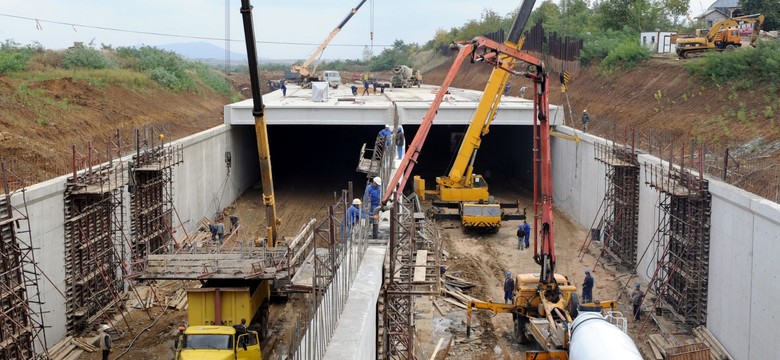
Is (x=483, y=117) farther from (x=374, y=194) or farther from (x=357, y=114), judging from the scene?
(x=374, y=194)

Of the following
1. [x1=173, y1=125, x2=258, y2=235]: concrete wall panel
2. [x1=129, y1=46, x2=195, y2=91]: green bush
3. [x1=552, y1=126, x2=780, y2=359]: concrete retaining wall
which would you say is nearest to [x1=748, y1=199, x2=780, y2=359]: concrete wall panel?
[x1=552, y1=126, x2=780, y2=359]: concrete retaining wall

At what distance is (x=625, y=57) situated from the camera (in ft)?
154

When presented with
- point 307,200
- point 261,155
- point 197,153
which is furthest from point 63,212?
point 307,200

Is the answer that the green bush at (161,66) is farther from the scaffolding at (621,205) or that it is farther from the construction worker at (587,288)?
the construction worker at (587,288)

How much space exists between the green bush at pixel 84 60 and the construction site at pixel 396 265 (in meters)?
14.6

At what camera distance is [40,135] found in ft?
93.3

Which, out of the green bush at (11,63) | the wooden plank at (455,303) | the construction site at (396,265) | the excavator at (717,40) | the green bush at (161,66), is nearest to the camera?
the construction site at (396,265)

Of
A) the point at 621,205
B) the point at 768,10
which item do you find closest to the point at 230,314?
the point at 621,205

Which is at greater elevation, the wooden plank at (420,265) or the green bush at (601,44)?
the green bush at (601,44)

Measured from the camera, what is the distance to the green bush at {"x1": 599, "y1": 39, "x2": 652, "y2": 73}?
46312 millimetres

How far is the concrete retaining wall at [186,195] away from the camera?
A: 63.5ft

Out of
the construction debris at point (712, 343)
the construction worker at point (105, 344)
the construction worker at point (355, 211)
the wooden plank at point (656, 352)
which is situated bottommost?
the wooden plank at point (656, 352)

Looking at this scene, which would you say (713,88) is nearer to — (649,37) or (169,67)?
(649,37)

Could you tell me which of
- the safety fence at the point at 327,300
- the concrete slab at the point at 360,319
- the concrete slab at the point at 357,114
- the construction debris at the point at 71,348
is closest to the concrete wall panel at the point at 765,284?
Result: the concrete slab at the point at 360,319
